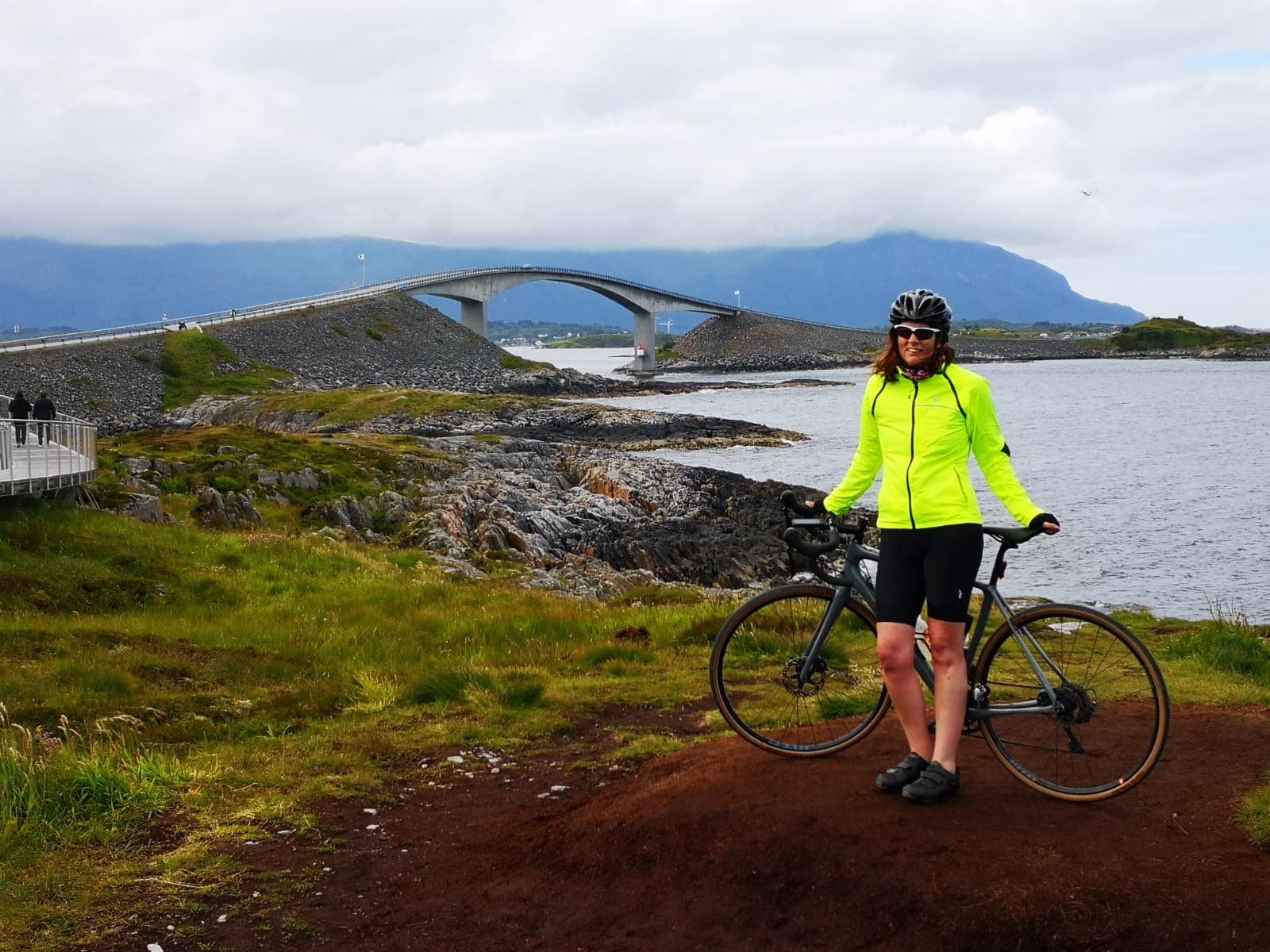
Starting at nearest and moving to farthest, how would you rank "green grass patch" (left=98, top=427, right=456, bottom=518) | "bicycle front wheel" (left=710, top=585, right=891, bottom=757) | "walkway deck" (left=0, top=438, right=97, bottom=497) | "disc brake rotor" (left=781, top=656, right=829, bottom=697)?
1. "bicycle front wheel" (left=710, top=585, right=891, bottom=757)
2. "disc brake rotor" (left=781, top=656, right=829, bottom=697)
3. "walkway deck" (left=0, top=438, right=97, bottom=497)
4. "green grass patch" (left=98, top=427, right=456, bottom=518)

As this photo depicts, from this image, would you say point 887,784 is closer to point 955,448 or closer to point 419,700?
point 955,448

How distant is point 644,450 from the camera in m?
60.6

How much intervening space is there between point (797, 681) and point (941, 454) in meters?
2.01

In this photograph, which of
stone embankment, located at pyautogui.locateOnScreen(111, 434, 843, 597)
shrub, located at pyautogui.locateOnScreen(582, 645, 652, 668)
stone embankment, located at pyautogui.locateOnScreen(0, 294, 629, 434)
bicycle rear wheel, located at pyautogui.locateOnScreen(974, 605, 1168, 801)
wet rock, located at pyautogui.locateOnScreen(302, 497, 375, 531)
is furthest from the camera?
stone embankment, located at pyautogui.locateOnScreen(0, 294, 629, 434)

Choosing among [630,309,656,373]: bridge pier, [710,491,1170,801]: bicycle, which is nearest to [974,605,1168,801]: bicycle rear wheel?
[710,491,1170,801]: bicycle

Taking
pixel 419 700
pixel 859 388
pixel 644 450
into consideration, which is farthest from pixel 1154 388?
pixel 419 700

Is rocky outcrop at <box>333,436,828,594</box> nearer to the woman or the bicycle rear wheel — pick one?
the bicycle rear wheel

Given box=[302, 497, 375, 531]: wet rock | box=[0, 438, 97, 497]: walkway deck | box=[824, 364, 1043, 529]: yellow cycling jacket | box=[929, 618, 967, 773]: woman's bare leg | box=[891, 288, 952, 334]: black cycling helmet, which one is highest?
box=[891, 288, 952, 334]: black cycling helmet

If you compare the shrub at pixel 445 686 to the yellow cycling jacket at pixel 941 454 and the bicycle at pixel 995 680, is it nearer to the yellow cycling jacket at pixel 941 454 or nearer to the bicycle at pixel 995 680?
the bicycle at pixel 995 680

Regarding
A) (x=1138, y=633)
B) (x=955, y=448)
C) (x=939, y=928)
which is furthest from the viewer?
(x=1138, y=633)

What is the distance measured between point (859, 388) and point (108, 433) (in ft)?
262

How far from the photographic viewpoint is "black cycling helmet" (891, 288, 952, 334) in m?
6.16

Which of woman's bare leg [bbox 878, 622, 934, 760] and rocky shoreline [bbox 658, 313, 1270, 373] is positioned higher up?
rocky shoreline [bbox 658, 313, 1270, 373]

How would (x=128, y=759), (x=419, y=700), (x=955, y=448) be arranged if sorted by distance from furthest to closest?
1. (x=419, y=700)
2. (x=128, y=759)
3. (x=955, y=448)
